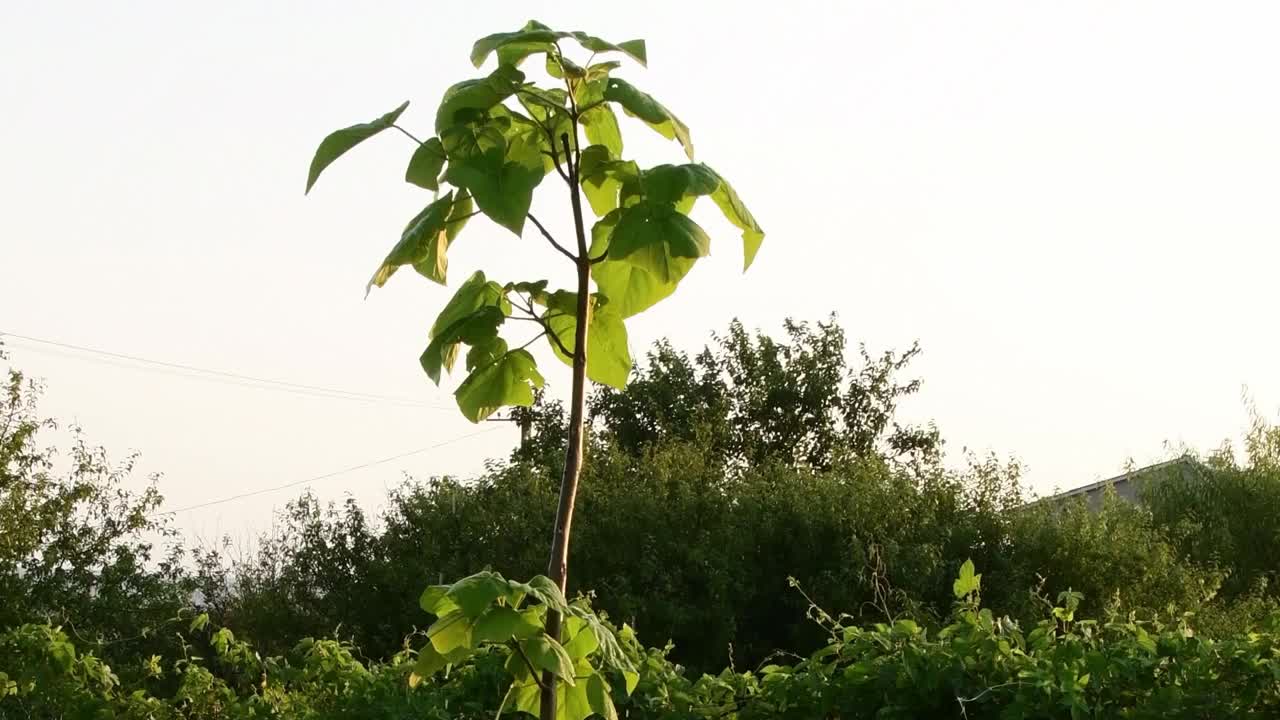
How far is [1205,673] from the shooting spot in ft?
10.6

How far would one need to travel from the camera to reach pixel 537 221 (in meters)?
1.47

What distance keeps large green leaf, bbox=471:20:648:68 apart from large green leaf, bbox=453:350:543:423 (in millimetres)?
342

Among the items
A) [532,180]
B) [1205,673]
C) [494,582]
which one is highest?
[532,180]

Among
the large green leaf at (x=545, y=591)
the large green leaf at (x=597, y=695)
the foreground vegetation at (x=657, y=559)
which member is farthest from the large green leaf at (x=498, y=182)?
the foreground vegetation at (x=657, y=559)

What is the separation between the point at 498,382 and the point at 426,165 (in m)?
0.27

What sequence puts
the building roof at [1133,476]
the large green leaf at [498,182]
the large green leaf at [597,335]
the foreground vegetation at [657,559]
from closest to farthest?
the large green leaf at [498,182] → the large green leaf at [597,335] → the foreground vegetation at [657,559] → the building roof at [1133,476]

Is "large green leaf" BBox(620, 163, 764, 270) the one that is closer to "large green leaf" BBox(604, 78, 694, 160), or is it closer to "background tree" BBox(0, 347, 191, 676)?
"large green leaf" BBox(604, 78, 694, 160)

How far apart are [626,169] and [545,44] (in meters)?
0.16

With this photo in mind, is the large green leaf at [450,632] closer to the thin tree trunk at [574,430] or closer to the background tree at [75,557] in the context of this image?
the thin tree trunk at [574,430]

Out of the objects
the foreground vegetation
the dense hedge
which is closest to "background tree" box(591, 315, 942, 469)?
the foreground vegetation

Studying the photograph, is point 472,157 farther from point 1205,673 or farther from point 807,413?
point 807,413

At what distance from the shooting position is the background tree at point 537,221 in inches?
55.6

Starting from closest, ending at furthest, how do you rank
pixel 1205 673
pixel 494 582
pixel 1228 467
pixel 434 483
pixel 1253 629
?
pixel 494 582, pixel 1205 673, pixel 1253 629, pixel 434 483, pixel 1228 467

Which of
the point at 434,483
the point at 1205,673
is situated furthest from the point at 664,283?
the point at 434,483
